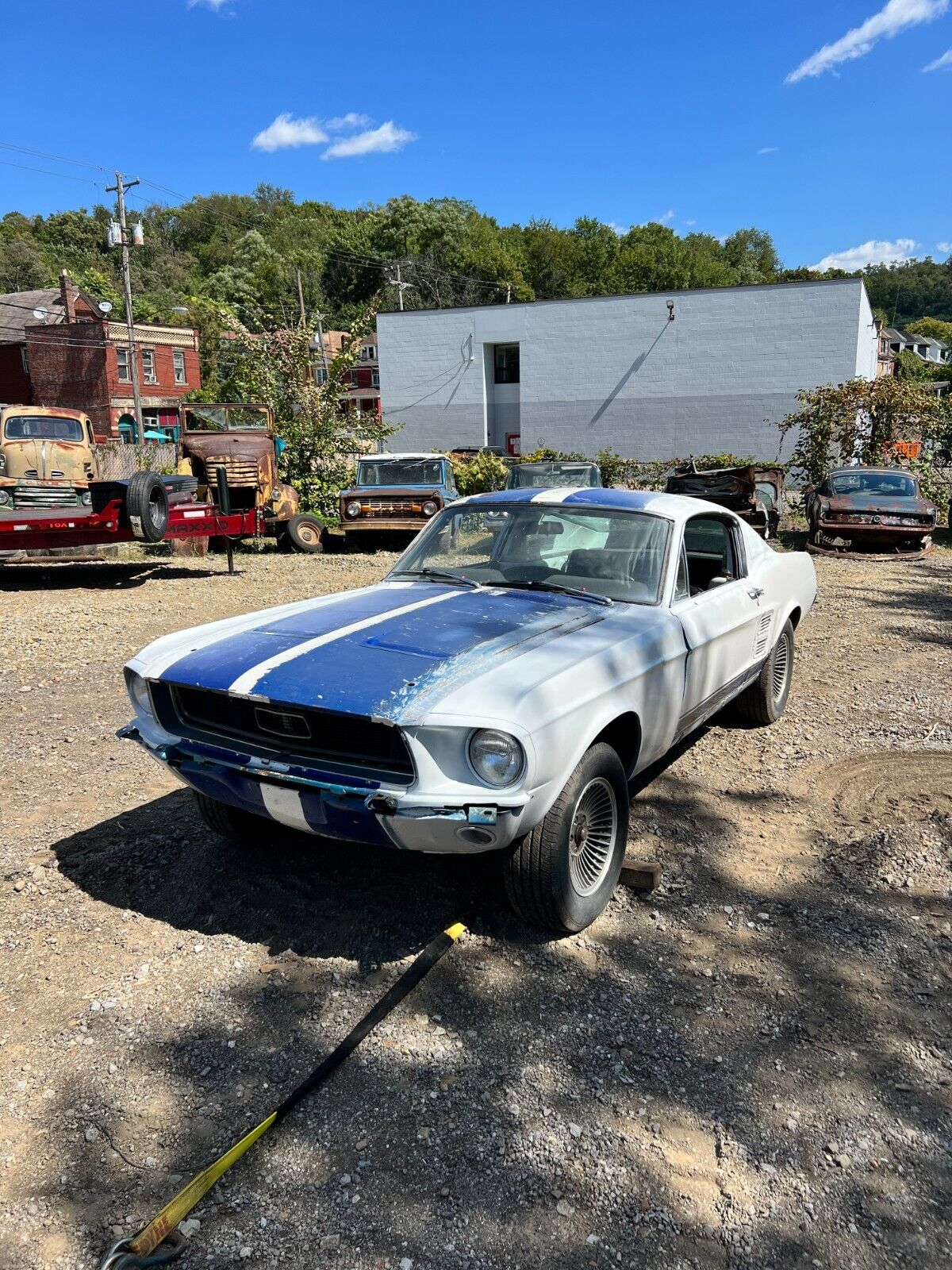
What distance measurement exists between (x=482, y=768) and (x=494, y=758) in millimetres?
48

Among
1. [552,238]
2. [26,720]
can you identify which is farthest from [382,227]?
[26,720]

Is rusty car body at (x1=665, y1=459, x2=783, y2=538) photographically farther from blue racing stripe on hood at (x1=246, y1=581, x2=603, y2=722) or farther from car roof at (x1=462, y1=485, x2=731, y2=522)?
blue racing stripe on hood at (x1=246, y1=581, x2=603, y2=722)

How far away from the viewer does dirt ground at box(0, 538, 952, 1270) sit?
2.13m

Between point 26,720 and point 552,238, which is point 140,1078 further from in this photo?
point 552,238

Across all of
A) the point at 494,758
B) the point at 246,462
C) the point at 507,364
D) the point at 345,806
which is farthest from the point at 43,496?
the point at 507,364

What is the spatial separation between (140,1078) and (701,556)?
3595mm

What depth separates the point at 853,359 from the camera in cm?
2998

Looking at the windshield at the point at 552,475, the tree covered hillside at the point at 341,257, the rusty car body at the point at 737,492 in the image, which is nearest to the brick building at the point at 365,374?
the tree covered hillside at the point at 341,257

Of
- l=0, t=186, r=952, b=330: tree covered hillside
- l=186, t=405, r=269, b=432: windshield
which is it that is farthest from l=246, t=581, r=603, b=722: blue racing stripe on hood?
l=0, t=186, r=952, b=330: tree covered hillside

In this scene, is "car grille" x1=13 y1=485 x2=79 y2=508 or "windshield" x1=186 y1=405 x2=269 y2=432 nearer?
"car grille" x1=13 y1=485 x2=79 y2=508

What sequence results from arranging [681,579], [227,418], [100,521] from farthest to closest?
1. [227,418]
2. [100,521]
3. [681,579]

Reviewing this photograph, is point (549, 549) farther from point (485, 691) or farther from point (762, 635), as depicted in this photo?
point (485, 691)

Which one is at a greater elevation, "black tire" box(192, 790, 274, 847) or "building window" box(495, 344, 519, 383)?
"building window" box(495, 344, 519, 383)

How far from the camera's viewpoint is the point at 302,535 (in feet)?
49.7
